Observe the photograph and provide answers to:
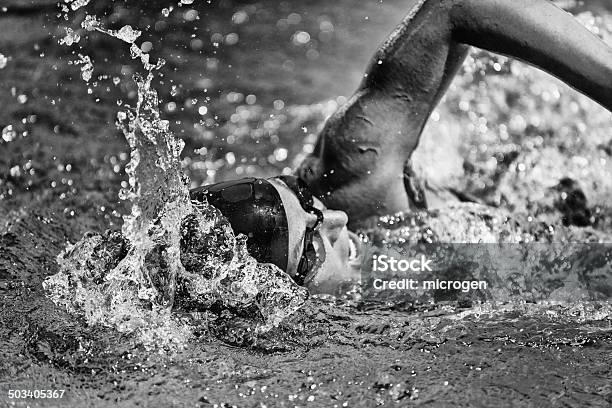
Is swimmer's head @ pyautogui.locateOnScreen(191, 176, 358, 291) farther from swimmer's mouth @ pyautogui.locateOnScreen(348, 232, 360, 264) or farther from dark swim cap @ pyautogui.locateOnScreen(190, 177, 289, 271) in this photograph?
swimmer's mouth @ pyautogui.locateOnScreen(348, 232, 360, 264)

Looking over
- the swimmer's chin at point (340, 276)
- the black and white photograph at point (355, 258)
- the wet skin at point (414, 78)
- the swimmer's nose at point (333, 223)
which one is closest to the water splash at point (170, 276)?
the black and white photograph at point (355, 258)

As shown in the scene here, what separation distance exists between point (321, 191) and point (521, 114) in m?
1.72

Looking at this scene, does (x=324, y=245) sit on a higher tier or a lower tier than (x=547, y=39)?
lower

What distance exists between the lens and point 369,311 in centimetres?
251

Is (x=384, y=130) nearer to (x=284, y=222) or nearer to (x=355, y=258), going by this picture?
(x=355, y=258)

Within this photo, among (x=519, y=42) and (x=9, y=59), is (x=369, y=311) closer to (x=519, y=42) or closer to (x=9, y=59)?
(x=519, y=42)

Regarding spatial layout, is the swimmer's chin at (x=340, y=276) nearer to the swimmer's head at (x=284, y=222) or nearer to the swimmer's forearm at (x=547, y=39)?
the swimmer's head at (x=284, y=222)

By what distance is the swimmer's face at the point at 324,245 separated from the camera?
2320 millimetres

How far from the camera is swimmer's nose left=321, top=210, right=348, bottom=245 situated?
2.46 meters

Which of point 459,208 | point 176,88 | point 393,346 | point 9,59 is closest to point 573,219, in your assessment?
point 459,208

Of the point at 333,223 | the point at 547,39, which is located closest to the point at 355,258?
the point at 333,223

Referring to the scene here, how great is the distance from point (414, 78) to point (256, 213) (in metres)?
0.75

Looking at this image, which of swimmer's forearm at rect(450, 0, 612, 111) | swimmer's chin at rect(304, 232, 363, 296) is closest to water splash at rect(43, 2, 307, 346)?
swimmer's chin at rect(304, 232, 363, 296)

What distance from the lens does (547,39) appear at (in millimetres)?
2332
